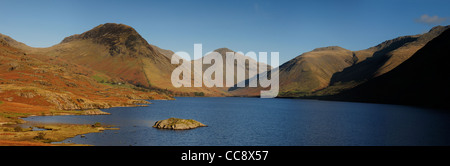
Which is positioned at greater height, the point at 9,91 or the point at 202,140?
the point at 9,91

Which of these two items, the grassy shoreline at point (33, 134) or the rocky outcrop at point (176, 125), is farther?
the rocky outcrop at point (176, 125)

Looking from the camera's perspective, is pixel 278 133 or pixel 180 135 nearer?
pixel 180 135

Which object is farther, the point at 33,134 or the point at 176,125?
the point at 176,125

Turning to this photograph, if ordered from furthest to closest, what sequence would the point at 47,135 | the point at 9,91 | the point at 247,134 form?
the point at 9,91 → the point at 247,134 → the point at 47,135

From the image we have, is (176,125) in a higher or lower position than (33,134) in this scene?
lower

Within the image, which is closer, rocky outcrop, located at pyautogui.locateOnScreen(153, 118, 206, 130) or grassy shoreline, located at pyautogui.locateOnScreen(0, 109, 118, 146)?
grassy shoreline, located at pyautogui.locateOnScreen(0, 109, 118, 146)

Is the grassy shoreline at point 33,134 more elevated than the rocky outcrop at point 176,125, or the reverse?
the grassy shoreline at point 33,134

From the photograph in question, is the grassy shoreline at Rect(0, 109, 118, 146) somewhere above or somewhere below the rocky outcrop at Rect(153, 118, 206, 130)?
above
